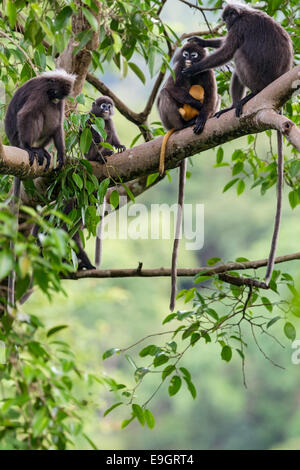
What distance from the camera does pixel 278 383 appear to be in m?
19.4

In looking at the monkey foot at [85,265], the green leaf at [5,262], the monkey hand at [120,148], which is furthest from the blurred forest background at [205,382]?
the green leaf at [5,262]

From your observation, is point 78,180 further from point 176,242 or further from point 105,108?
point 105,108

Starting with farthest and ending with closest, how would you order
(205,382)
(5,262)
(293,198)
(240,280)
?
1. (205,382)
2. (293,198)
3. (240,280)
4. (5,262)

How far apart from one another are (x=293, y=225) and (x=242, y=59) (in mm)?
15001

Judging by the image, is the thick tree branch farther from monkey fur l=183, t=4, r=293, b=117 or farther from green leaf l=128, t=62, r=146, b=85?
green leaf l=128, t=62, r=146, b=85

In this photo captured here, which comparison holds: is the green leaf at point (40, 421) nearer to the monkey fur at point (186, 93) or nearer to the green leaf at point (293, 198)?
the monkey fur at point (186, 93)

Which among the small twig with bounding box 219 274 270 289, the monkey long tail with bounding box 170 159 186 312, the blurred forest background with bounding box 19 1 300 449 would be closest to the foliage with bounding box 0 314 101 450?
the monkey long tail with bounding box 170 159 186 312

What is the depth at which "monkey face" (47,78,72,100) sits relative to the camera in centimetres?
308

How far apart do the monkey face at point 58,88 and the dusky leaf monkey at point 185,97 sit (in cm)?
47

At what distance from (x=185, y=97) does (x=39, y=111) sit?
695 millimetres

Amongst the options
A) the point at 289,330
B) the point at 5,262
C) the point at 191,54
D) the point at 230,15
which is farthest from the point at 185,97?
the point at 5,262

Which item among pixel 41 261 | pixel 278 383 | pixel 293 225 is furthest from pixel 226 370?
Result: pixel 41 261

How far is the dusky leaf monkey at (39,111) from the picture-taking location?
305 centimetres

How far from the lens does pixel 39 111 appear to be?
A: 122 inches
